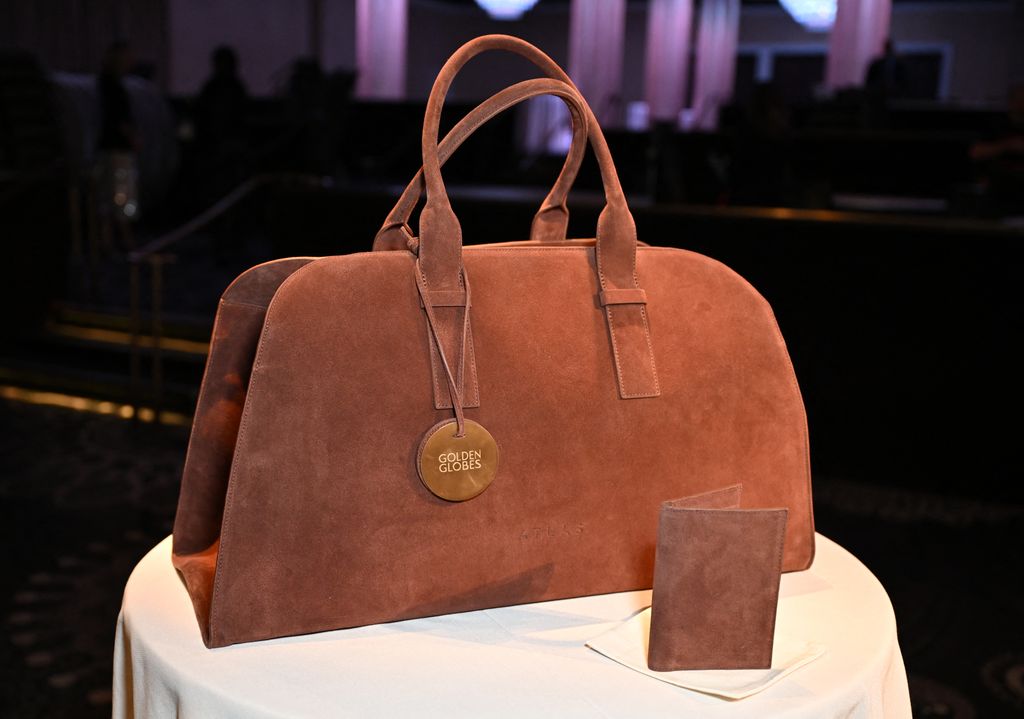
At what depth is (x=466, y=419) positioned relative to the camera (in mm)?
864

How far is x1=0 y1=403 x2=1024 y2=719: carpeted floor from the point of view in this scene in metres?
1.85

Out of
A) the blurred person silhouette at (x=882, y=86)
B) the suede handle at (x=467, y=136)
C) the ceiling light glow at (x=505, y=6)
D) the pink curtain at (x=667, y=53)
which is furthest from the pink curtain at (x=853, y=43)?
the suede handle at (x=467, y=136)

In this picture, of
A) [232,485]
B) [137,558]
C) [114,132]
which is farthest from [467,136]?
[114,132]

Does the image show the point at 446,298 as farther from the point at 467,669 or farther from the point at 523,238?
the point at 523,238

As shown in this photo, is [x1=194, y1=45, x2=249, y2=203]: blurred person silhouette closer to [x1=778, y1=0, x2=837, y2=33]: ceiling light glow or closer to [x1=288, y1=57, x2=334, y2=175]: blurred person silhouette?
[x1=288, y1=57, x2=334, y2=175]: blurred person silhouette

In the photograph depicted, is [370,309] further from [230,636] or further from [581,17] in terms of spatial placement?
[581,17]

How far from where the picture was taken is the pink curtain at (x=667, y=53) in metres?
13.9

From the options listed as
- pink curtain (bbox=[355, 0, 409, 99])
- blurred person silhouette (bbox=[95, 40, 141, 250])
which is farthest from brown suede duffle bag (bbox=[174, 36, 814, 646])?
pink curtain (bbox=[355, 0, 409, 99])

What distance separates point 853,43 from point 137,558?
966cm

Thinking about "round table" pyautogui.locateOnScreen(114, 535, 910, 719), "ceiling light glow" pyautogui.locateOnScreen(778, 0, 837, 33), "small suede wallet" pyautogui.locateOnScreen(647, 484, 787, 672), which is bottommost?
"round table" pyautogui.locateOnScreen(114, 535, 910, 719)

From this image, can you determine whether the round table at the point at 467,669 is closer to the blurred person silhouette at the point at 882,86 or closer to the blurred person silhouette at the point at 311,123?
the blurred person silhouette at the point at 311,123

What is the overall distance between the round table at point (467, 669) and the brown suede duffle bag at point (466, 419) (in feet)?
0.08

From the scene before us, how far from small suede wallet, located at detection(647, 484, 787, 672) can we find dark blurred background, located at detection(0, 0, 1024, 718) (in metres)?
1.19

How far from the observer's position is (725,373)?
0.97 metres
